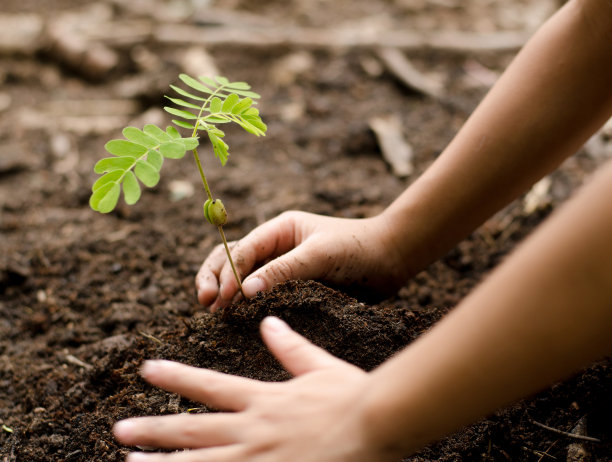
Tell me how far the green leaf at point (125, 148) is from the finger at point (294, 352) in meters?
0.58

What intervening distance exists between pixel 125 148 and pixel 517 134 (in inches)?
48.3

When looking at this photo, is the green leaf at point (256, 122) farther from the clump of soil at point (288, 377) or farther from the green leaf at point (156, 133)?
the clump of soil at point (288, 377)

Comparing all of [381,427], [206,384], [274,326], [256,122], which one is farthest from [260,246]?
[381,427]

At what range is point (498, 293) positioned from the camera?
0.97 meters

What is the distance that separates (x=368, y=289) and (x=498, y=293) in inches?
37.4

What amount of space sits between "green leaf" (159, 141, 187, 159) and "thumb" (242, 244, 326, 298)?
1.55 ft

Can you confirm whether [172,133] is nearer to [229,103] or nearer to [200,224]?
[229,103]

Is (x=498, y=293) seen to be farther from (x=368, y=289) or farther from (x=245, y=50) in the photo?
(x=245, y=50)

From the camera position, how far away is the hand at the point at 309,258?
169 cm

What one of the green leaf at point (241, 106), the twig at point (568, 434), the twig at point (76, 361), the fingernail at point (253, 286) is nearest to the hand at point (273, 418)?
the fingernail at point (253, 286)

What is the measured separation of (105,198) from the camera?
138 centimetres

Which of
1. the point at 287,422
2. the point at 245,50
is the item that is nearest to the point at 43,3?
the point at 245,50

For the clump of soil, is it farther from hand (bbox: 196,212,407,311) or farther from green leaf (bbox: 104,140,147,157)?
green leaf (bbox: 104,140,147,157)

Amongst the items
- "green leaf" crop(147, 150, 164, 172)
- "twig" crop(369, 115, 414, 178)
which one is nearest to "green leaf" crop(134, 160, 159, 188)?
"green leaf" crop(147, 150, 164, 172)
